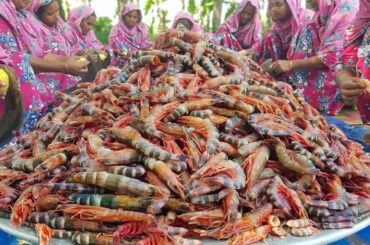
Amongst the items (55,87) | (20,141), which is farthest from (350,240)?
(55,87)

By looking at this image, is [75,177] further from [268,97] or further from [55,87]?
[55,87]

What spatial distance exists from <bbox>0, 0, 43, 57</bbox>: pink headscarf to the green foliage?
8430 millimetres

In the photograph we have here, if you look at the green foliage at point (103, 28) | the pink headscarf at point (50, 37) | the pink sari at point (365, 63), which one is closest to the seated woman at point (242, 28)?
the pink headscarf at point (50, 37)

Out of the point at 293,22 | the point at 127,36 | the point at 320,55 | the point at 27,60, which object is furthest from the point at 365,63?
the point at 127,36

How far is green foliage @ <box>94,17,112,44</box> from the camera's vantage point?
12.7 meters

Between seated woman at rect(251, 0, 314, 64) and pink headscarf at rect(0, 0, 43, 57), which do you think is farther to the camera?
seated woman at rect(251, 0, 314, 64)

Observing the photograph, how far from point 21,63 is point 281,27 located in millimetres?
2880

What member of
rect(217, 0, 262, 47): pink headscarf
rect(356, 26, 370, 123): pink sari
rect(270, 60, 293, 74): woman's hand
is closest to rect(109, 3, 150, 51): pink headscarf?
rect(217, 0, 262, 47): pink headscarf

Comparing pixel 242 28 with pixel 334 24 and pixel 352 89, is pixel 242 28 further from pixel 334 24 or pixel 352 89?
pixel 352 89

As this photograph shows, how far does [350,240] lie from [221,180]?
908 mm

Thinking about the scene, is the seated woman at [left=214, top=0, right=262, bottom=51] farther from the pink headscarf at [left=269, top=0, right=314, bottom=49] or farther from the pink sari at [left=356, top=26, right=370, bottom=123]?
the pink sari at [left=356, top=26, right=370, bottom=123]

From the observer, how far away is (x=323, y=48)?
4.14 meters

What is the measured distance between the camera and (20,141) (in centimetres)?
212

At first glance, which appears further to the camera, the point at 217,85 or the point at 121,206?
the point at 217,85
